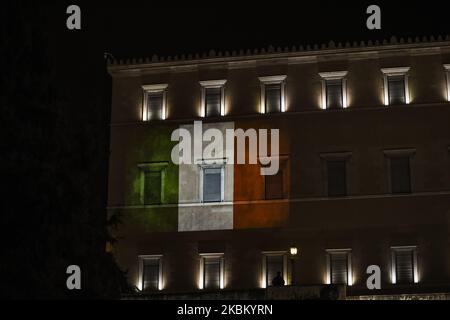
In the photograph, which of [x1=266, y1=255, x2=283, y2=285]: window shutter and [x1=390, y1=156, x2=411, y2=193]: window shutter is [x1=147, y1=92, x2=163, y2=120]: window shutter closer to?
[x1=266, y1=255, x2=283, y2=285]: window shutter

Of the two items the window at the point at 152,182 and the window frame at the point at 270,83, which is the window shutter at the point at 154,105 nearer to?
the window at the point at 152,182

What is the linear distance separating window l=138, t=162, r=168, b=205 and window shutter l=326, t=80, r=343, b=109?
20.6ft

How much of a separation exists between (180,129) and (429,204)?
30.1 ft

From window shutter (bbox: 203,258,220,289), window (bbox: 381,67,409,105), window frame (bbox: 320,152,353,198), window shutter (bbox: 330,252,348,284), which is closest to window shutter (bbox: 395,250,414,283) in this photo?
window shutter (bbox: 330,252,348,284)

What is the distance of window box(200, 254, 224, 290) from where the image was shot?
34219 mm

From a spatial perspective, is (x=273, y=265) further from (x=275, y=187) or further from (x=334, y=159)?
(x=334, y=159)

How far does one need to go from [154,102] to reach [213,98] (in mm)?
2238

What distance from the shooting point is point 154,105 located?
119ft

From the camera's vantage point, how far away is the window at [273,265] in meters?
33.7

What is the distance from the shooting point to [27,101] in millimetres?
22172
